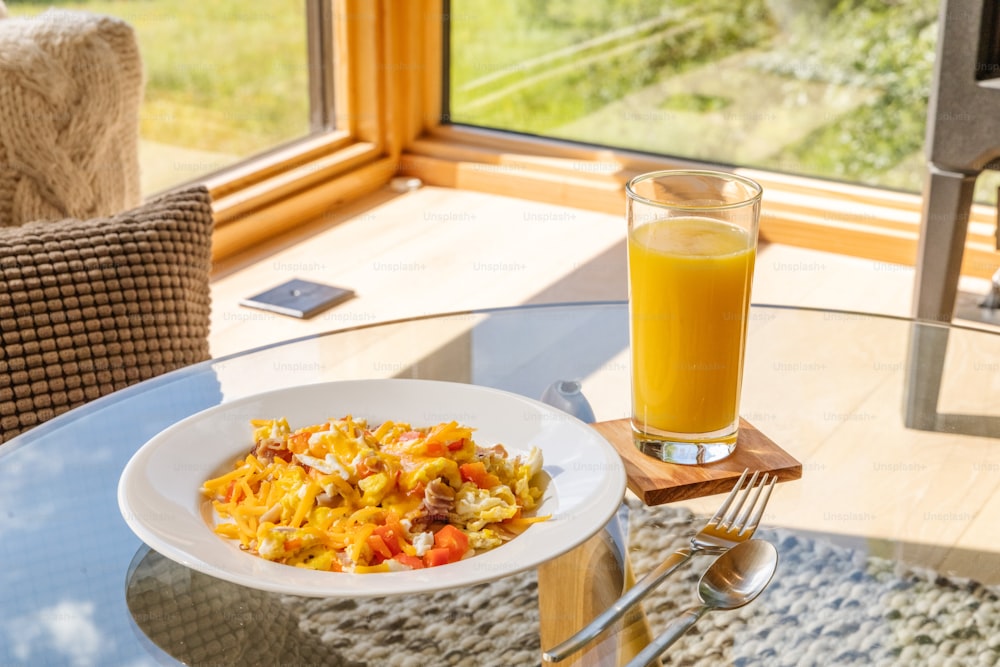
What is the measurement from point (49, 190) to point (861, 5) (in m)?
2.16

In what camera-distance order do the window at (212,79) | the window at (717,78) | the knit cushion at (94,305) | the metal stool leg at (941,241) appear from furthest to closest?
the window at (717,78) → the window at (212,79) → the metal stool leg at (941,241) → the knit cushion at (94,305)

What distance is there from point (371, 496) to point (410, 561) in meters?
0.07

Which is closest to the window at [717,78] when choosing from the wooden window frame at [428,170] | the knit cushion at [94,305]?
the wooden window frame at [428,170]

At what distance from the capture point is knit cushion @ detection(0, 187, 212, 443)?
1.19m

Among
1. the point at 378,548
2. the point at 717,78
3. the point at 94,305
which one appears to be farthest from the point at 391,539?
the point at 717,78

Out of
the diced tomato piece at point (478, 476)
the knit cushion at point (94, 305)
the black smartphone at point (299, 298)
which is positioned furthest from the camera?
the black smartphone at point (299, 298)

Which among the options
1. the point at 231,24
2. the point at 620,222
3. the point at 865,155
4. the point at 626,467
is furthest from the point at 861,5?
the point at 626,467

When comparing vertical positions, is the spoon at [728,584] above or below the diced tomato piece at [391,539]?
below

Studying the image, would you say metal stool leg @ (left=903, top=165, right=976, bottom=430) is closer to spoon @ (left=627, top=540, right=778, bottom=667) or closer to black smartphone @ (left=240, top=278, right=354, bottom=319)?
spoon @ (left=627, top=540, right=778, bottom=667)

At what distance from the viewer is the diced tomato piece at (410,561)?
2.60ft

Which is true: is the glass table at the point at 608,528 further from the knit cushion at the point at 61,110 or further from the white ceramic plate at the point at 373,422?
the knit cushion at the point at 61,110

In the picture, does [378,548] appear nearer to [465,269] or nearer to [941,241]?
[941,241]

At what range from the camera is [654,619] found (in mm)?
847

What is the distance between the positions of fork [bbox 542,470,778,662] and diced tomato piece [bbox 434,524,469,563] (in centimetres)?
9
